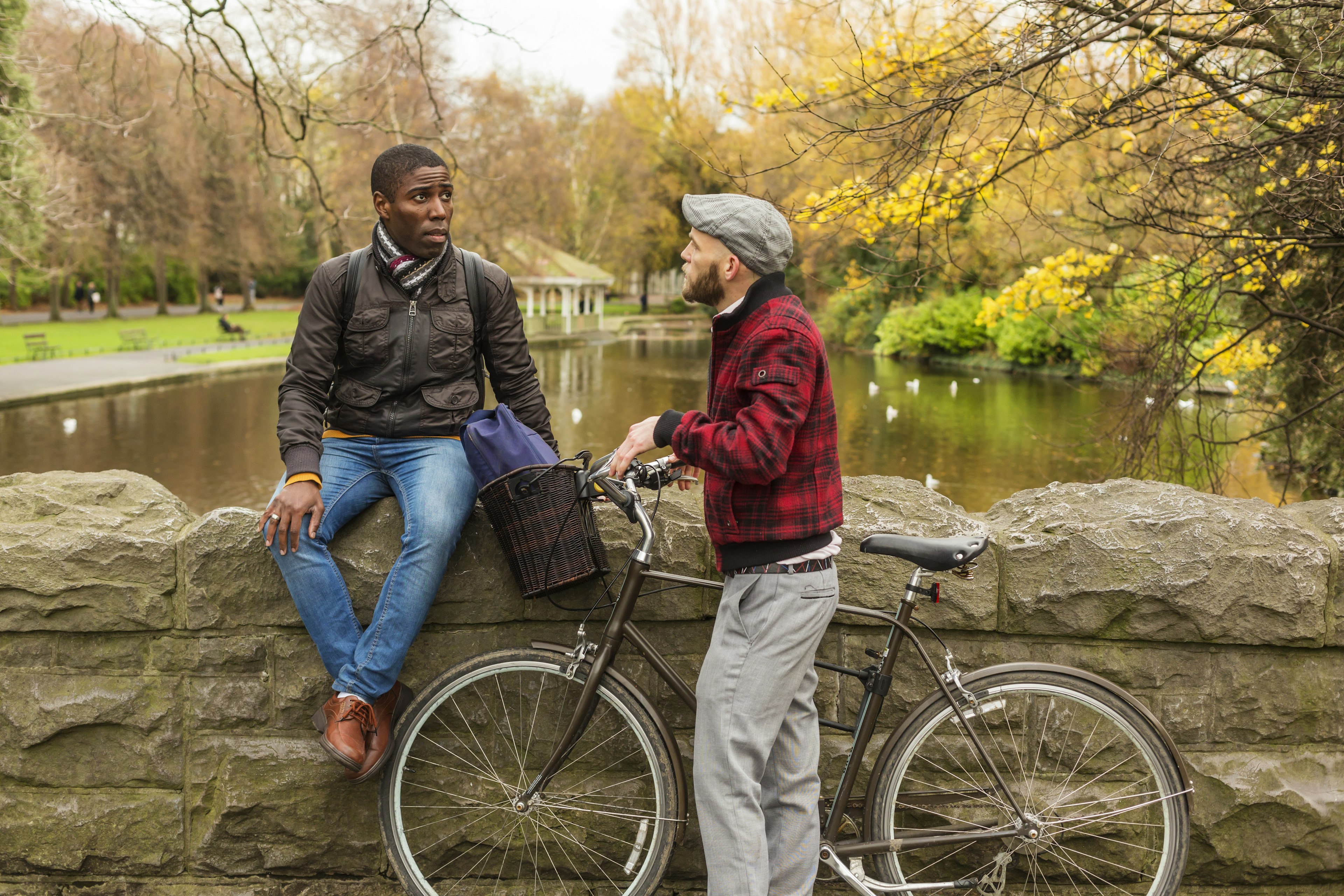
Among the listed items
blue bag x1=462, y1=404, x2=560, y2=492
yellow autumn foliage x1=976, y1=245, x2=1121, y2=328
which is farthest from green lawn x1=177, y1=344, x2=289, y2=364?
blue bag x1=462, y1=404, x2=560, y2=492

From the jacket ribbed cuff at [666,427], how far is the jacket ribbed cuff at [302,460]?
Answer: 0.96 m

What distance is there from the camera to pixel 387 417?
312 cm

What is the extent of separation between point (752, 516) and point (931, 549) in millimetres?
490

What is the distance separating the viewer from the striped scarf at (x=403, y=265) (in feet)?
10.4

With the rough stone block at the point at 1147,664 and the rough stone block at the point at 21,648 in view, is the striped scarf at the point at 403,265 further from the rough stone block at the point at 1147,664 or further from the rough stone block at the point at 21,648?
the rough stone block at the point at 1147,664

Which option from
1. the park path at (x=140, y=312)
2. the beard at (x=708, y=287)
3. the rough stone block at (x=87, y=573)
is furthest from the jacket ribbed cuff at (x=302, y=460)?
the park path at (x=140, y=312)

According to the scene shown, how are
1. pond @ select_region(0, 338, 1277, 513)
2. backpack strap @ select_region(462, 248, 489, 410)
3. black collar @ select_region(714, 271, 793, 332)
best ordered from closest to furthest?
black collar @ select_region(714, 271, 793, 332) → backpack strap @ select_region(462, 248, 489, 410) → pond @ select_region(0, 338, 1277, 513)

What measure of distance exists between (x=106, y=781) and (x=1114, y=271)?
7.88 metres

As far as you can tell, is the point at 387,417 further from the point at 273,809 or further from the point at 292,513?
the point at 273,809

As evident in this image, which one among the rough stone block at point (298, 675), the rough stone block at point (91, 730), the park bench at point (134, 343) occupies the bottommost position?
the park bench at point (134, 343)

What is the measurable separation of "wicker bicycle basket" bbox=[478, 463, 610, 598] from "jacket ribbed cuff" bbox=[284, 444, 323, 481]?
467 mm

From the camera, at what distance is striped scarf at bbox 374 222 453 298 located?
3.17 meters

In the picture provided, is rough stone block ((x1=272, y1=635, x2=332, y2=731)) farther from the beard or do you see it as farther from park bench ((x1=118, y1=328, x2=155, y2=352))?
park bench ((x1=118, y1=328, x2=155, y2=352))

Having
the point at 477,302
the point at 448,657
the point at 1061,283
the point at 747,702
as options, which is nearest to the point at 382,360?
the point at 477,302
